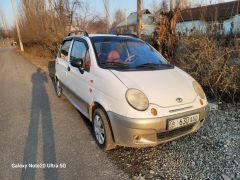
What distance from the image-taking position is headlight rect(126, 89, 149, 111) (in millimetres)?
2975

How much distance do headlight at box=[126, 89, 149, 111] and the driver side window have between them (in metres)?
1.17

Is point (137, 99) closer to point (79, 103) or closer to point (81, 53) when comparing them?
point (79, 103)

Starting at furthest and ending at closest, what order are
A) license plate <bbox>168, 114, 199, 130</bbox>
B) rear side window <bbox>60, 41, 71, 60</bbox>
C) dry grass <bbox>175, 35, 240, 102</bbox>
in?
rear side window <bbox>60, 41, 71, 60</bbox>, dry grass <bbox>175, 35, 240, 102</bbox>, license plate <bbox>168, 114, 199, 130</bbox>

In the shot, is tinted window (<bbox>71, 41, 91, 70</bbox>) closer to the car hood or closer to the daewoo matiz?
the daewoo matiz

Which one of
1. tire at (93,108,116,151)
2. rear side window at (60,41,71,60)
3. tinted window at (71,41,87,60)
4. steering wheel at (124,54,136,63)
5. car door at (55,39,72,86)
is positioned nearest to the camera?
tire at (93,108,116,151)

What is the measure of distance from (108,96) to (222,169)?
6.10 feet

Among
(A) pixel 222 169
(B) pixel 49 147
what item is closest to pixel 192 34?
(A) pixel 222 169

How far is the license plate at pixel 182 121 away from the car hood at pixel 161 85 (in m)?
0.22

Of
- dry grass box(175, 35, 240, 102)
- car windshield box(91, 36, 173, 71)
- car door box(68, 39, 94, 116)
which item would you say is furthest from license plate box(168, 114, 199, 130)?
dry grass box(175, 35, 240, 102)

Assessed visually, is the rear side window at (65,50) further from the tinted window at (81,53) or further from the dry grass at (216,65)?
the dry grass at (216,65)

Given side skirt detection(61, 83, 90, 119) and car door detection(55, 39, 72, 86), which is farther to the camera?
car door detection(55, 39, 72, 86)

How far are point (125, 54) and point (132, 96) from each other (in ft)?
4.35

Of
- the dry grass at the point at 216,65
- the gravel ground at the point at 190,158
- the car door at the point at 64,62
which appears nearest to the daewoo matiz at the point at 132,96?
the gravel ground at the point at 190,158

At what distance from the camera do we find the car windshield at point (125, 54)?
12.4 feet
